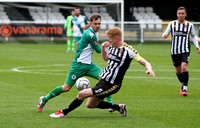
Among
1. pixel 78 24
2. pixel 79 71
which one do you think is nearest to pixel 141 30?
pixel 78 24

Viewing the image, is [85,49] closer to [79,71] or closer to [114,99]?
[79,71]

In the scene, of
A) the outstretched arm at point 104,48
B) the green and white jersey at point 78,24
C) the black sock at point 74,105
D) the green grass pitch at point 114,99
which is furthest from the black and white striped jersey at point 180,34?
the green and white jersey at point 78,24

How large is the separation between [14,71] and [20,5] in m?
21.1

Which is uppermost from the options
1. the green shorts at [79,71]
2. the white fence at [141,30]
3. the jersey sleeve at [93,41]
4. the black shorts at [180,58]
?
the jersey sleeve at [93,41]

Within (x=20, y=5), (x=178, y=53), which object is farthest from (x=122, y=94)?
(x=20, y=5)

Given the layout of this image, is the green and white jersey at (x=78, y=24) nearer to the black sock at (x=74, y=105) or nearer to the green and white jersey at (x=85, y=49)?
the green and white jersey at (x=85, y=49)

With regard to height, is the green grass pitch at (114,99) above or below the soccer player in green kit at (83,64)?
below

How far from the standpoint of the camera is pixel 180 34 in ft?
39.7

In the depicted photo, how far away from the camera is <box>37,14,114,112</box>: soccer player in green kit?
352 inches

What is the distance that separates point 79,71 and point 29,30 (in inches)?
1024

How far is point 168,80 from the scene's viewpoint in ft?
47.7

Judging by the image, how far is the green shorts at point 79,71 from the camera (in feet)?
29.6

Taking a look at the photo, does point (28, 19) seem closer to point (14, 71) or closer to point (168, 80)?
point (14, 71)

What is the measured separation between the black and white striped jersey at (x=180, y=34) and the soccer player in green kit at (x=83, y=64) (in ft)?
11.4
